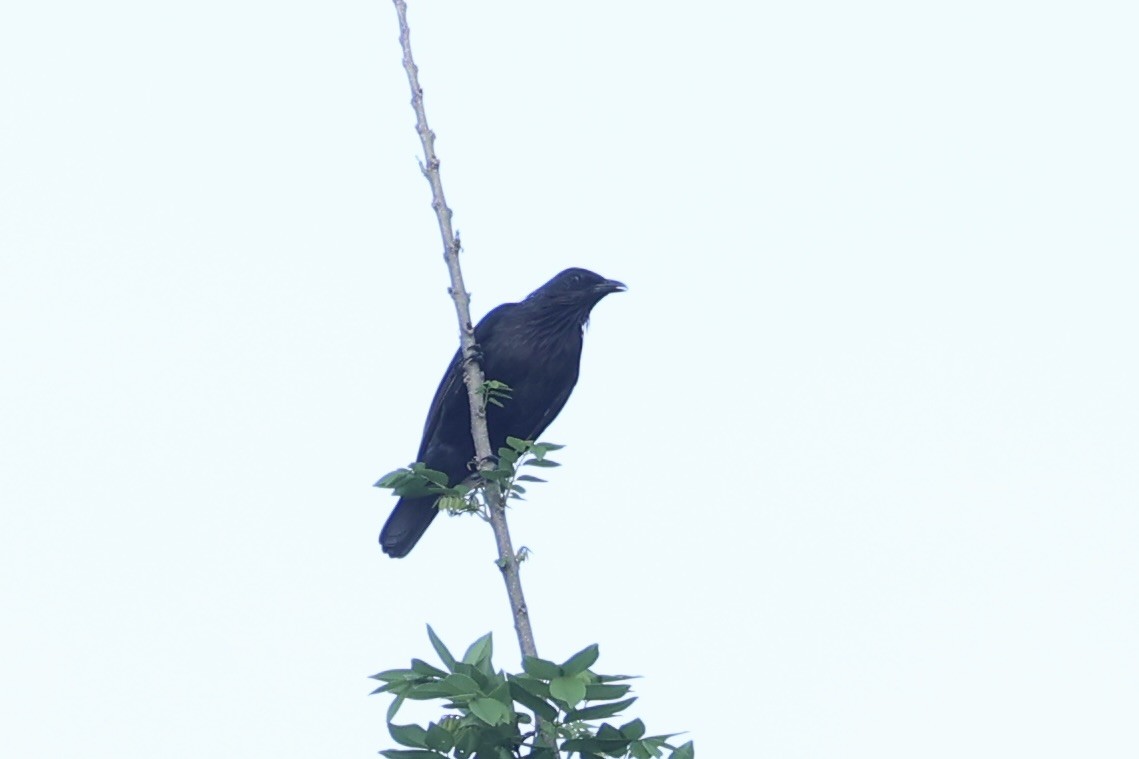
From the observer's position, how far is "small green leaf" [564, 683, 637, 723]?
3660 mm

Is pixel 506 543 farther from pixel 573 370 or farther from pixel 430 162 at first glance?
pixel 573 370

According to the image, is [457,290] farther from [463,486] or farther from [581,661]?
[581,661]

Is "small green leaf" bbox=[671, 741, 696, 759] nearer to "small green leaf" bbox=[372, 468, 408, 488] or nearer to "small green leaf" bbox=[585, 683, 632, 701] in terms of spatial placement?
"small green leaf" bbox=[585, 683, 632, 701]

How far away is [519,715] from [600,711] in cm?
21

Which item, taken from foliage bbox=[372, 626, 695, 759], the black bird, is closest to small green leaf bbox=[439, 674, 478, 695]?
foliage bbox=[372, 626, 695, 759]

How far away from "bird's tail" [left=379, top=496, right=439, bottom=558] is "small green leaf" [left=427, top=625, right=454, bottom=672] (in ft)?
15.1

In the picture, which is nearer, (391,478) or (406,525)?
(391,478)

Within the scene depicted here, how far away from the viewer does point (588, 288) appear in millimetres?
8703

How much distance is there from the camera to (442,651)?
3.84 meters

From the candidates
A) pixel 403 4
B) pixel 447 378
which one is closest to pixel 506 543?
pixel 403 4

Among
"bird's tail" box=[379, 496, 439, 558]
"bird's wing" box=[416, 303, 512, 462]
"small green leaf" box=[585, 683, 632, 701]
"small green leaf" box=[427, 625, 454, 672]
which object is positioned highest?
"bird's wing" box=[416, 303, 512, 462]

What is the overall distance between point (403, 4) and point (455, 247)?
2.90 ft

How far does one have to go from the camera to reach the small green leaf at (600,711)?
366 centimetres

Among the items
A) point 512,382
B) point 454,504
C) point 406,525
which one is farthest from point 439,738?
point 406,525
